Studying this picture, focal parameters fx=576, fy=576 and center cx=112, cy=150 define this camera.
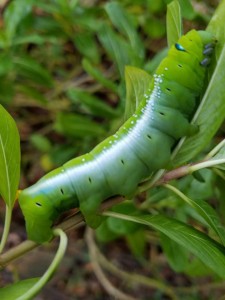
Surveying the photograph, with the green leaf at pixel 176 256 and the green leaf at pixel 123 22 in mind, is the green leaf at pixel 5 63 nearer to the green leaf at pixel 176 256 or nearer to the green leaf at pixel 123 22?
the green leaf at pixel 123 22

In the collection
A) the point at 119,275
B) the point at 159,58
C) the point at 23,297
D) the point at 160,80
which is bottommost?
the point at 119,275

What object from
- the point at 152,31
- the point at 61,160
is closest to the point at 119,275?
the point at 61,160

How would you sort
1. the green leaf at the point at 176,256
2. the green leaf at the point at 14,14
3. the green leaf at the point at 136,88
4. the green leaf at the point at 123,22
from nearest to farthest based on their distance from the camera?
the green leaf at the point at 136,88 < the green leaf at the point at 176,256 < the green leaf at the point at 123,22 < the green leaf at the point at 14,14

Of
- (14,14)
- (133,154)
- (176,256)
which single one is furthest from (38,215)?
(14,14)

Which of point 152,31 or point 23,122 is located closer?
point 152,31

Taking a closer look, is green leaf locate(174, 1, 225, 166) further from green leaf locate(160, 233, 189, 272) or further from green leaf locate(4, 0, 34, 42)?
green leaf locate(4, 0, 34, 42)

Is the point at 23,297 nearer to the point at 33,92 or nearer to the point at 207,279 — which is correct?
the point at 33,92

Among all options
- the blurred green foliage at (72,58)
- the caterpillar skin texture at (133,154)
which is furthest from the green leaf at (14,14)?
the caterpillar skin texture at (133,154)
